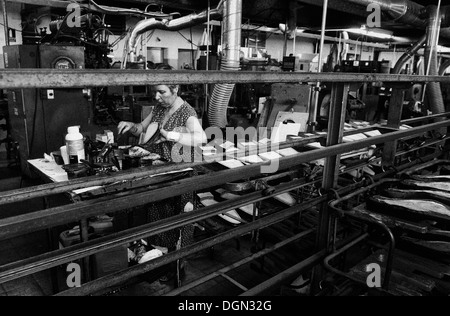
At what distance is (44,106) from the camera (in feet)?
14.9

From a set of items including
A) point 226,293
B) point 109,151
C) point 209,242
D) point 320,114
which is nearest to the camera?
point 209,242

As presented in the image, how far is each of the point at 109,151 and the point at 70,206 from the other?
1.45 meters

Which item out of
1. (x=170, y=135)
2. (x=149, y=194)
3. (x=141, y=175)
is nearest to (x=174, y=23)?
(x=170, y=135)

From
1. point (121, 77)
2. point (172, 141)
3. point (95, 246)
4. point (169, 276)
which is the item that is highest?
point (121, 77)

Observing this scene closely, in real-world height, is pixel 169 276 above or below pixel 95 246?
below

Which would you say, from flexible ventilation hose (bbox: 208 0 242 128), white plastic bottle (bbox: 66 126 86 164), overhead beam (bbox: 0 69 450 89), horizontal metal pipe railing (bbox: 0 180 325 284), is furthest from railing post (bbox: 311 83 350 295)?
flexible ventilation hose (bbox: 208 0 242 128)

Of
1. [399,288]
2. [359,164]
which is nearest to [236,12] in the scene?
[359,164]

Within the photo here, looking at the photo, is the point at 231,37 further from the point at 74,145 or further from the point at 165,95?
the point at 74,145

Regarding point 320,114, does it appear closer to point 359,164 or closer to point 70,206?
point 359,164

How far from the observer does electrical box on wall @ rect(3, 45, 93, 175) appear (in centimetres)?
436

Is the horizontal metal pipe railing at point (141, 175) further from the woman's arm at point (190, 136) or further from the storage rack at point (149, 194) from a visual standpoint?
the woman's arm at point (190, 136)

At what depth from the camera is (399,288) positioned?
5.57ft

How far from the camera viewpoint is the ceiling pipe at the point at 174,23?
4523 millimetres

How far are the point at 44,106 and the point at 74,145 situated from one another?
2648 mm
